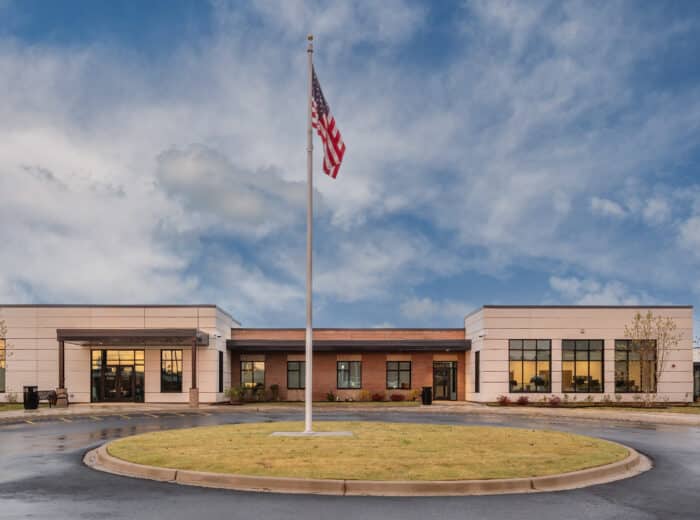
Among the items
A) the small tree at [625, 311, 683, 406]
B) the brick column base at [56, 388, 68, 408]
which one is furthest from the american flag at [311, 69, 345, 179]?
the small tree at [625, 311, 683, 406]

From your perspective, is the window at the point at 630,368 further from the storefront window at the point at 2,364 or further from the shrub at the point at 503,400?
the storefront window at the point at 2,364

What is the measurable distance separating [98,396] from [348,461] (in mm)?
35334

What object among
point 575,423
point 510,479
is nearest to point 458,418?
point 575,423

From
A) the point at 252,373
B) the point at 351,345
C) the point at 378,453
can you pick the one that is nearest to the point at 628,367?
the point at 351,345

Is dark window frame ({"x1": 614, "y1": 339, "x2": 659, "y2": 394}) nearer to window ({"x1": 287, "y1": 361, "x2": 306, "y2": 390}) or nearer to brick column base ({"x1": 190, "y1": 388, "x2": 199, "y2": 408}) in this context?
window ({"x1": 287, "y1": 361, "x2": 306, "y2": 390})

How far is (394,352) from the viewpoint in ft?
172

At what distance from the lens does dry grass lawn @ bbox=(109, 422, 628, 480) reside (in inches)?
536

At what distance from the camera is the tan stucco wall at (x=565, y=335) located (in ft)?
155

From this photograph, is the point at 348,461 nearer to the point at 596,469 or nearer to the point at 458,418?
the point at 596,469

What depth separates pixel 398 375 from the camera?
172ft

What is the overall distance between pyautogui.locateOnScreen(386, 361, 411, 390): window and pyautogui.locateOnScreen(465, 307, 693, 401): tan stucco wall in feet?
20.1

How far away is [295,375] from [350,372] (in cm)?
381

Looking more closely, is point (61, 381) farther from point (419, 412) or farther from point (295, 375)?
point (419, 412)

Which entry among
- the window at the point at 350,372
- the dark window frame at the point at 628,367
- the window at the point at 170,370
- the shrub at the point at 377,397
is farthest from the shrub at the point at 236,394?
the dark window frame at the point at 628,367
